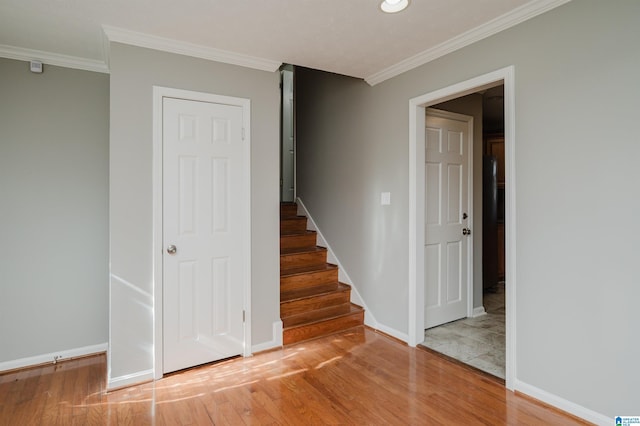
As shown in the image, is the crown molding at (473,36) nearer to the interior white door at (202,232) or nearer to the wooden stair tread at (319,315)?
the interior white door at (202,232)

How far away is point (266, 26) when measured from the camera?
2387mm

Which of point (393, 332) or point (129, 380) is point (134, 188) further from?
point (393, 332)

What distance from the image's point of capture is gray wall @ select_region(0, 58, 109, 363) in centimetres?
278

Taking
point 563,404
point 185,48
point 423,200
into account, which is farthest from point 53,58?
point 563,404

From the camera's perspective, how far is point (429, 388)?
242cm

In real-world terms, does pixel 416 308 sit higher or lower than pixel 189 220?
lower

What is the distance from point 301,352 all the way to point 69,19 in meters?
3.01

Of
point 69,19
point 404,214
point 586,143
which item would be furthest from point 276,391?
point 69,19

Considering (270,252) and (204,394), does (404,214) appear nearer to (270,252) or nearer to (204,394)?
(270,252)

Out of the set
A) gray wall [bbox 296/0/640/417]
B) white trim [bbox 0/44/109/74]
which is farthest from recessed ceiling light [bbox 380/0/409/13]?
white trim [bbox 0/44/109/74]

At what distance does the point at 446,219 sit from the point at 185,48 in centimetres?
281

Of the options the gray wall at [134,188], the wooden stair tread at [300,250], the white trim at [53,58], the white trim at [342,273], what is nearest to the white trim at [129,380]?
the gray wall at [134,188]

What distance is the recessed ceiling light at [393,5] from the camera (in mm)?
2084

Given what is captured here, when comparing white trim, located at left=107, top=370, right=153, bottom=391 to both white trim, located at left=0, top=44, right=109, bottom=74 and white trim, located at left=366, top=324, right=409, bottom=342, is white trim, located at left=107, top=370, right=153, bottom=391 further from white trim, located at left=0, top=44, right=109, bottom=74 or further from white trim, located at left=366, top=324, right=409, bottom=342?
white trim, located at left=0, top=44, right=109, bottom=74
